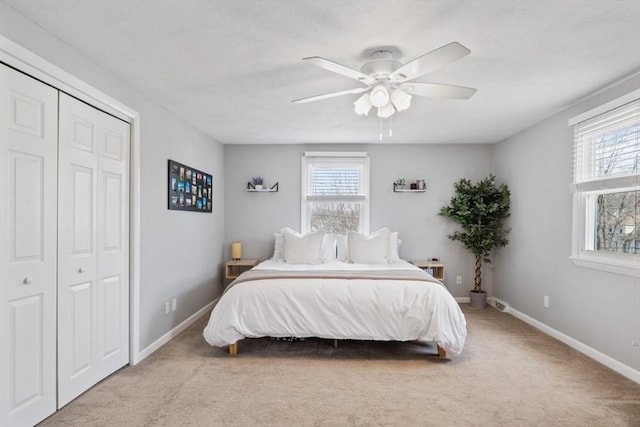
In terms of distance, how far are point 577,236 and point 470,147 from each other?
2282mm

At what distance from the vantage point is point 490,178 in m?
5.27

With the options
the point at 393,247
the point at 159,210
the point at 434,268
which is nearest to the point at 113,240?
the point at 159,210

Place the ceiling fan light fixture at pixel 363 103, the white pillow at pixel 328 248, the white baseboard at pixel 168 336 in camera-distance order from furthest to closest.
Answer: the white pillow at pixel 328 248 < the white baseboard at pixel 168 336 < the ceiling fan light fixture at pixel 363 103

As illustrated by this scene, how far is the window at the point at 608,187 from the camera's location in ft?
9.47

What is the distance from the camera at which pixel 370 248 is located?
4719 mm

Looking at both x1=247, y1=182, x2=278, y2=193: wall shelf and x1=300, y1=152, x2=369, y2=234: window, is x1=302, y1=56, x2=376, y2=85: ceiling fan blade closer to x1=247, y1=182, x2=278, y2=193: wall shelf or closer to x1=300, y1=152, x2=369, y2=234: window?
x1=300, y1=152, x2=369, y2=234: window

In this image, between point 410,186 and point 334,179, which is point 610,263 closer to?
point 410,186

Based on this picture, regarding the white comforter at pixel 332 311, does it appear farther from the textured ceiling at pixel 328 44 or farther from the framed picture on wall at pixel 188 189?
→ the textured ceiling at pixel 328 44

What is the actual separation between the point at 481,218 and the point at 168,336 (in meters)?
4.22

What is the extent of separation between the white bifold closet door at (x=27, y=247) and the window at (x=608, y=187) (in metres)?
4.11

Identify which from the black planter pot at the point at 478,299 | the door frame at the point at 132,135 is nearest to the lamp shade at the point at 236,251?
the door frame at the point at 132,135

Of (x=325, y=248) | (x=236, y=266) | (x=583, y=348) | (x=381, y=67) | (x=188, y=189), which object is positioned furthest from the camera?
(x=236, y=266)

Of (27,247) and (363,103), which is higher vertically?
(363,103)

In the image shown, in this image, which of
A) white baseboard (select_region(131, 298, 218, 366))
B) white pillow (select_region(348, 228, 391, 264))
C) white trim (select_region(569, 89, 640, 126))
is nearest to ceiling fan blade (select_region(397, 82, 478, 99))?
white trim (select_region(569, 89, 640, 126))
